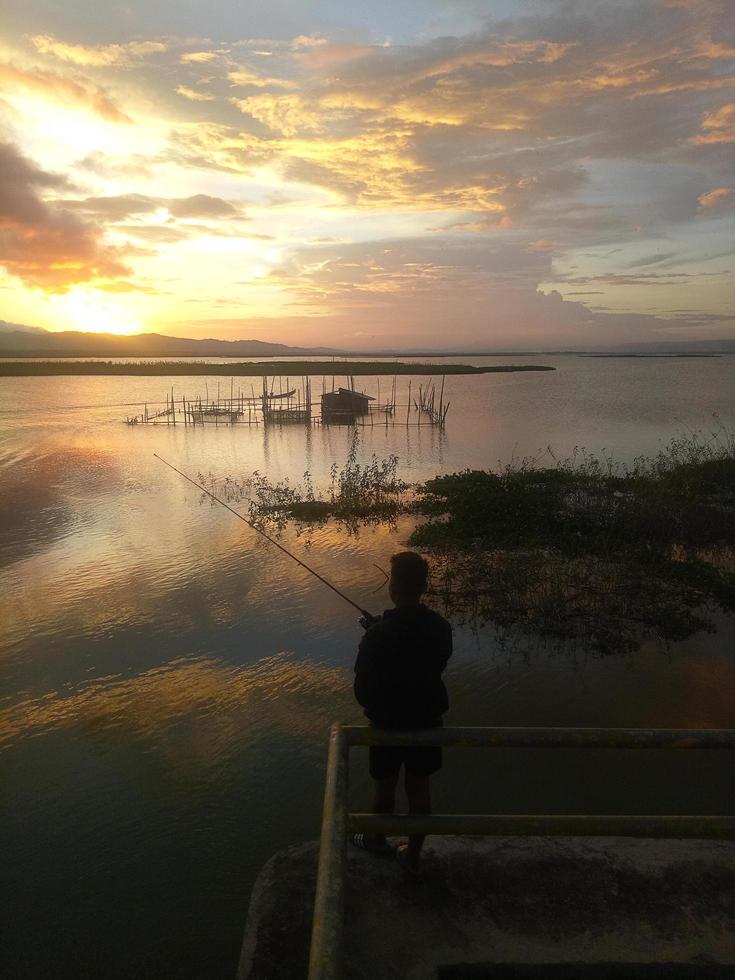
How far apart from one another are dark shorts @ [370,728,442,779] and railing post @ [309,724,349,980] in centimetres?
72

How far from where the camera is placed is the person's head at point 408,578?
12.1ft

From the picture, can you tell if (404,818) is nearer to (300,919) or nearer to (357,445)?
(300,919)

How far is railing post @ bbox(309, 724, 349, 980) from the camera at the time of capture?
6.48 feet

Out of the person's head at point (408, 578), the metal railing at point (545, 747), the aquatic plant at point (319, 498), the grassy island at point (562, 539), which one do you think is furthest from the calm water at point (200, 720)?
the person's head at point (408, 578)

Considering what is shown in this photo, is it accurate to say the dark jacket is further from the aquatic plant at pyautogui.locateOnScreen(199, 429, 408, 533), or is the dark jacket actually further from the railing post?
Answer: the aquatic plant at pyautogui.locateOnScreen(199, 429, 408, 533)

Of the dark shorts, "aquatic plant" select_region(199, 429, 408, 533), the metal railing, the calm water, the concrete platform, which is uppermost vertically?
the metal railing

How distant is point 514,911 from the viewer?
136 inches

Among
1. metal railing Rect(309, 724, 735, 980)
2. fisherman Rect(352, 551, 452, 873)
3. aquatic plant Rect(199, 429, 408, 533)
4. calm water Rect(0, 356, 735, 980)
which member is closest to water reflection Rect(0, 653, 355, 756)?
calm water Rect(0, 356, 735, 980)

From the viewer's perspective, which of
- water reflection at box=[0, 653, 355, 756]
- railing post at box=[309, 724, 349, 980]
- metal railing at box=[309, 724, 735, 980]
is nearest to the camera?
railing post at box=[309, 724, 349, 980]

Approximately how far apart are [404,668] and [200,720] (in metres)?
4.38

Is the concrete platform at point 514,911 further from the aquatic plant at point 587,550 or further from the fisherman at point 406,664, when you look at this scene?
the aquatic plant at point 587,550

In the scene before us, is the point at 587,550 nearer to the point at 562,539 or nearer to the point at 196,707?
the point at 562,539

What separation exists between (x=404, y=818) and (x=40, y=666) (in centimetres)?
678

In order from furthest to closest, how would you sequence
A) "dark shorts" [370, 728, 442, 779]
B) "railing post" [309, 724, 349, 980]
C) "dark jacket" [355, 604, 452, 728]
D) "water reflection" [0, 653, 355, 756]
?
"water reflection" [0, 653, 355, 756] < "dark shorts" [370, 728, 442, 779] < "dark jacket" [355, 604, 452, 728] < "railing post" [309, 724, 349, 980]
